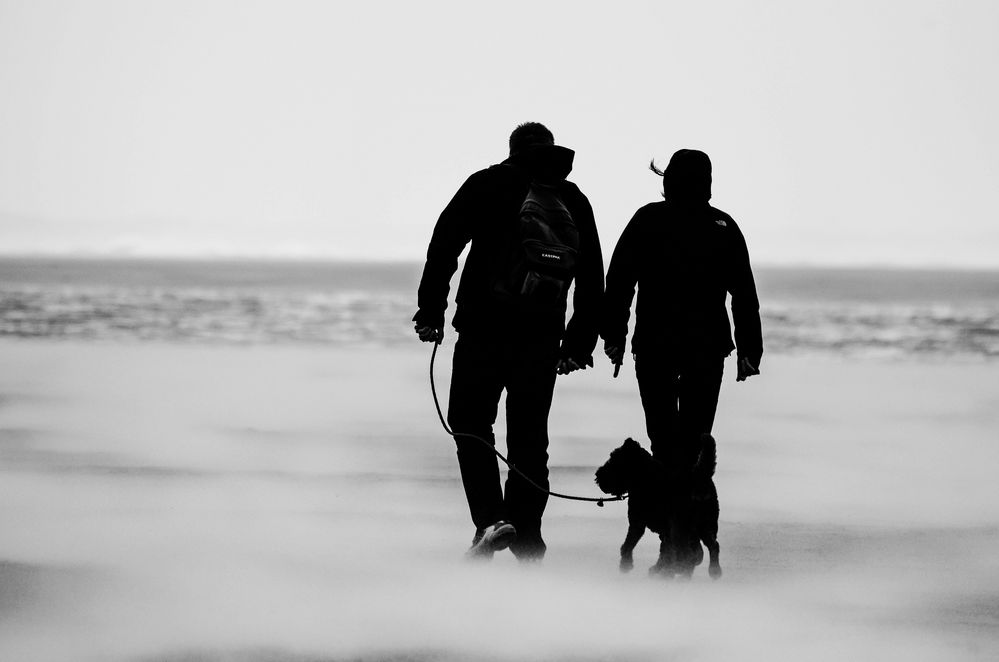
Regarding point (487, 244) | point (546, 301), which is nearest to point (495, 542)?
point (546, 301)

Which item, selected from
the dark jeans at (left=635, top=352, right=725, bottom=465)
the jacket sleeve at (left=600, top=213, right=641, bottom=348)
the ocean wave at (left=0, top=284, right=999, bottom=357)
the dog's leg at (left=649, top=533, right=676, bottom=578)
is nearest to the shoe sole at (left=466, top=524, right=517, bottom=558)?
the dog's leg at (left=649, top=533, right=676, bottom=578)

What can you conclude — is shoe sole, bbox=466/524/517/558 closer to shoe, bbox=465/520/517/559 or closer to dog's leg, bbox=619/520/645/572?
shoe, bbox=465/520/517/559

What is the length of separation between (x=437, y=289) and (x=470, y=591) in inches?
49.6

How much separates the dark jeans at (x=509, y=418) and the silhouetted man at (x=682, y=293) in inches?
17.9

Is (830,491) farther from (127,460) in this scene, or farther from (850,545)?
(127,460)

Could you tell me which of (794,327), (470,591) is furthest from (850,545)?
(794,327)

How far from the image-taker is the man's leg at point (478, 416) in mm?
5500

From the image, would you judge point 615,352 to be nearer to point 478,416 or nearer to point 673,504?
point 478,416

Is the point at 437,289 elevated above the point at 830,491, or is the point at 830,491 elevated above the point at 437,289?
the point at 437,289

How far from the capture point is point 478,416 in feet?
18.4

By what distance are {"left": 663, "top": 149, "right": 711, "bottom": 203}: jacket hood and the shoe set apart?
158 cm

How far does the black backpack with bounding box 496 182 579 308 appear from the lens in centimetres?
538

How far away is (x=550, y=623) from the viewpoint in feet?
14.9

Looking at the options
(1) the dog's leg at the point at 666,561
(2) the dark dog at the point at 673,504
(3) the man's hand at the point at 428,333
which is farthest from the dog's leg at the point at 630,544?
(3) the man's hand at the point at 428,333
